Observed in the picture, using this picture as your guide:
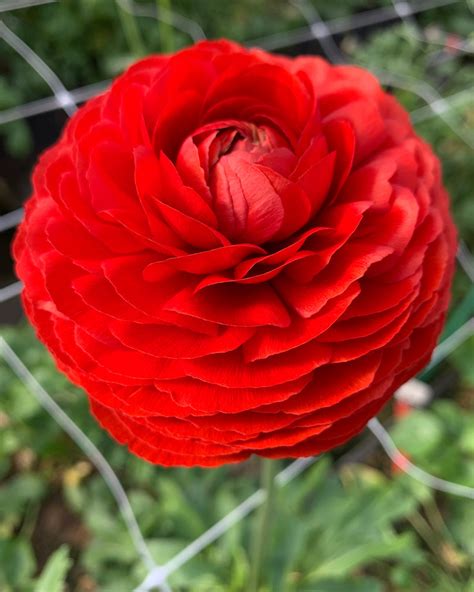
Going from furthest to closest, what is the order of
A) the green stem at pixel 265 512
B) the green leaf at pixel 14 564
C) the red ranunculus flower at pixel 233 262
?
the green leaf at pixel 14 564 → the green stem at pixel 265 512 → the red ranunculus flower at pixel 233 262

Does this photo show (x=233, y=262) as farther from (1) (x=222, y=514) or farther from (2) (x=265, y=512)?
(1) (x=222, y=514)

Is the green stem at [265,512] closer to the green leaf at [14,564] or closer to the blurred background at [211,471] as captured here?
the blurred background at [211,471]

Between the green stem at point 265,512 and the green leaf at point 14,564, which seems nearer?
the green stem at point 265,512

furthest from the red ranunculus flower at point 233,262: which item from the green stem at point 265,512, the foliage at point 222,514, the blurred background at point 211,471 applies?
the foliage at point 222,514

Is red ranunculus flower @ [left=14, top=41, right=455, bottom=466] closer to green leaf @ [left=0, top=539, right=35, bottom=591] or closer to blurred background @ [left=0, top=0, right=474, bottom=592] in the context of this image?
blurred background @ [left=0, top=0, right=474, bottom=592]

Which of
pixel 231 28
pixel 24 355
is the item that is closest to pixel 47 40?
pixel 231 28

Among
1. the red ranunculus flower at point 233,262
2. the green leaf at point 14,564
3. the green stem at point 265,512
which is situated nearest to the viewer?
the red ranunculus flower at point 233,262

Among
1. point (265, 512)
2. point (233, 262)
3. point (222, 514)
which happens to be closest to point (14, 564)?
point (222, 514)
